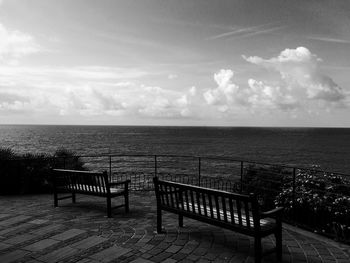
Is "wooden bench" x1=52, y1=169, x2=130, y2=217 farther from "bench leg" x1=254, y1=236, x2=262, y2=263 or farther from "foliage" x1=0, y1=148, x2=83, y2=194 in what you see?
"bench leg" x1=254, y1=236, x2=262, y2=263

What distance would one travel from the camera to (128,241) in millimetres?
5375

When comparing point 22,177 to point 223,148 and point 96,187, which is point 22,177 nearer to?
point 96,187

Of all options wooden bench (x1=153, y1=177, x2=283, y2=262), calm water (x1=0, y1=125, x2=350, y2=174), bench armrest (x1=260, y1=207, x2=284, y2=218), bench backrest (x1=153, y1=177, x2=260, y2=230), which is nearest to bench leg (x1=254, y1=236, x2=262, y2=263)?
wooden bench (x1=153, y1=177, x2=283, y2=262)

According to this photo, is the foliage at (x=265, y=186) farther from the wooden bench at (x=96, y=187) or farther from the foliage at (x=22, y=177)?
the foliage at (x=22, y=177)

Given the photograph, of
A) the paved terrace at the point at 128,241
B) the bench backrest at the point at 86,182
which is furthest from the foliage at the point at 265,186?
the bench backrest at the point at 86,182

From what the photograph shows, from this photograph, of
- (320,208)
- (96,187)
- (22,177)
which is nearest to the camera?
(320,208)

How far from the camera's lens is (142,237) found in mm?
5578

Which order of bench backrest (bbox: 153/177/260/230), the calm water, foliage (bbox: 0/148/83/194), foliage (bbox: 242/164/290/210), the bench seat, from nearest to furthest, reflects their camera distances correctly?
bench backrest (bbox: 153/177/260/230), the bench seat, foliage (bbox: 242/164/290/210), foliage (bbox: 0/148/83/194), the calm water

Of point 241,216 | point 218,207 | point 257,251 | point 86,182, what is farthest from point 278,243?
point 86,182

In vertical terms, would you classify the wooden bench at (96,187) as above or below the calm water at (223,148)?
above

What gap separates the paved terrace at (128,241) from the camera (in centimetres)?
474

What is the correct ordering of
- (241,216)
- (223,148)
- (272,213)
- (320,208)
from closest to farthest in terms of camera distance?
(272,213)
(241,216)
(320,208)
(223,148)

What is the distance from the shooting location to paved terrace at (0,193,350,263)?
4.74 metres

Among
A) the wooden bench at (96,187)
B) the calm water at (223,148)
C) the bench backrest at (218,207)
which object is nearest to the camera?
the bench backrest at (218,207)
